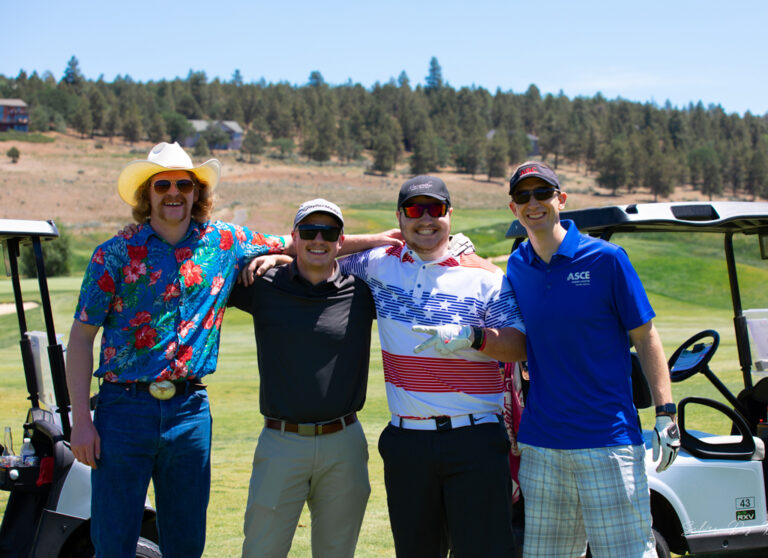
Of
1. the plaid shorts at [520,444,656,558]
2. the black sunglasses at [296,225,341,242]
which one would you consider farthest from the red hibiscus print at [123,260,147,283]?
the plaid shorts at [520,444,656,558]

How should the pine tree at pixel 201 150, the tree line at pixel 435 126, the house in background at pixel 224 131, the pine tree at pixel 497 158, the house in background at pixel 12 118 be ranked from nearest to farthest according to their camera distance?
the pine tree at pixel 201 150, the pine tree at pixel 497 158, the tree line at pixel 435 126, the house in background at pixel 12 118, the house in background at pixel 224 131

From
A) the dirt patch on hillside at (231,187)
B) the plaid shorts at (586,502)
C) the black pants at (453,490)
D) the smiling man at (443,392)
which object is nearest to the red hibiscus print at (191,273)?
the smiling man at (443,392)

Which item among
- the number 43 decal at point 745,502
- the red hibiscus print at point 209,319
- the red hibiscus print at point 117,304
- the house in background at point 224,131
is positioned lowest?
the number 43 decal at point 745,502

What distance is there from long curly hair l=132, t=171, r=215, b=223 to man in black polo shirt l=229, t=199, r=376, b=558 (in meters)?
0.39

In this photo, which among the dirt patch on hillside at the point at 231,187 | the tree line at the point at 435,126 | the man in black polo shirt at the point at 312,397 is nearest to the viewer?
the man in black polo shirt at the point at 312,397

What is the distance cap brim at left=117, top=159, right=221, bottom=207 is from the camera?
10.2 ft

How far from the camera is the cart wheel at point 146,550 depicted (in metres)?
3.21

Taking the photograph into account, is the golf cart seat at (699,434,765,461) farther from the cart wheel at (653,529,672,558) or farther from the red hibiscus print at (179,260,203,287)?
the red hibiscus print at (179,260,203,287)

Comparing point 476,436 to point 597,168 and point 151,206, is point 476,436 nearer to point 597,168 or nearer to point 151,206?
point 151,206

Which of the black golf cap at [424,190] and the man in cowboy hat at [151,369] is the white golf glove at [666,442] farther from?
the man in cowboy hat at [151,369]

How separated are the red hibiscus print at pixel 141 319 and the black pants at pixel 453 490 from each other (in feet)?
3.45

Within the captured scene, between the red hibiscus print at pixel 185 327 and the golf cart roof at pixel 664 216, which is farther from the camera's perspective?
the golf cart roof at pixel 664 216

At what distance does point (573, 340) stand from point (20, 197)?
61847mm

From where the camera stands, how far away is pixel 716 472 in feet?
11.4
